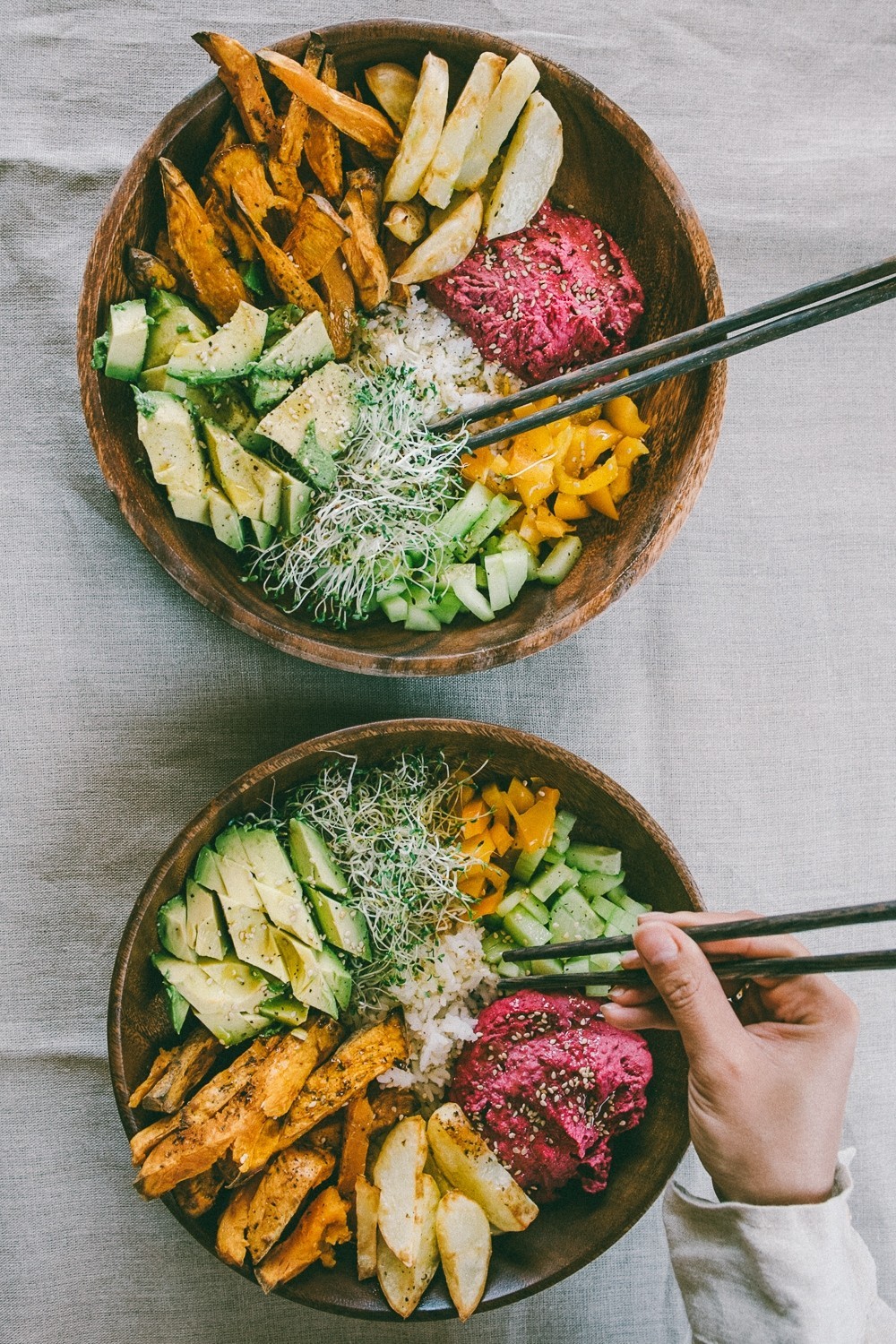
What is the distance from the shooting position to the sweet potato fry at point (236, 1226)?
1.18 m

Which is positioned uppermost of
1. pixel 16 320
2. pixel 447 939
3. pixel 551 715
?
pixel 16 320

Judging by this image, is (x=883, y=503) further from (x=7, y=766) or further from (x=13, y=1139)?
(x=13, y=1139)

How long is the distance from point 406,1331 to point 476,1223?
37 centimetres

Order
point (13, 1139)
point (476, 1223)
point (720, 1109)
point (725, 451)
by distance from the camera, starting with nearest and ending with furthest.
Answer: point (720, 1109) < point (476, 1223) < point (13, 1139) < point (725, 451)

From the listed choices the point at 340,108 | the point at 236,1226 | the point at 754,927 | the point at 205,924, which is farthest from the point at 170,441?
the point at 236,1226

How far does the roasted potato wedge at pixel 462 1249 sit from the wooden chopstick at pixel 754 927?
0.30 m

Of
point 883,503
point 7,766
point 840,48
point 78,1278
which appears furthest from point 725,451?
point 78,1278

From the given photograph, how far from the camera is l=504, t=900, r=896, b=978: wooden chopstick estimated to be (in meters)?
0.86

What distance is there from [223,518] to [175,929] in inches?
19.4

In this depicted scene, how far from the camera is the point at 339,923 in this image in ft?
4.04

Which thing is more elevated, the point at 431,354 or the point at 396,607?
the point at 431,354

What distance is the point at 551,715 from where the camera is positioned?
1515 millimetres

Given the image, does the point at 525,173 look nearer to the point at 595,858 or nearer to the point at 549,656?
the point at 549,656

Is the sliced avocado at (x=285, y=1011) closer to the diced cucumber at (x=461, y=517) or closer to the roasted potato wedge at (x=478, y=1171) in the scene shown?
the roasted potato wedge at (x=478, y=1171)
